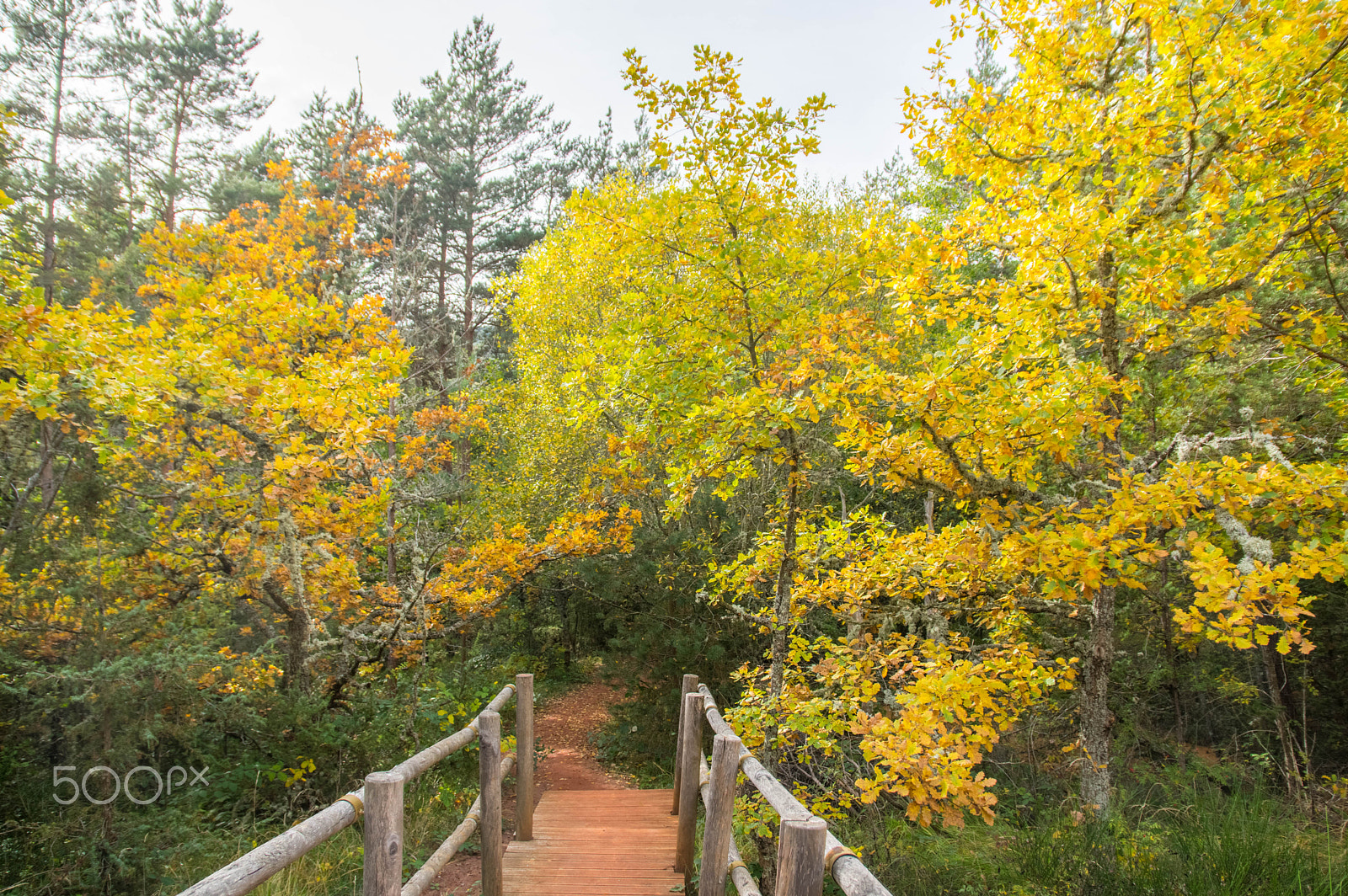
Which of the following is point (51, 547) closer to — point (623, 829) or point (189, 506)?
point (189, 506)

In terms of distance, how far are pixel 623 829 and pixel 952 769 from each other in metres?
2.90

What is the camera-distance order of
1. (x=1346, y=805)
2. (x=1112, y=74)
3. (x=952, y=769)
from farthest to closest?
1. (x=1346, y=805)
2. (x=1112, y=74)
3. (x=952, y=769)

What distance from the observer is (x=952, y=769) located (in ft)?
10.3

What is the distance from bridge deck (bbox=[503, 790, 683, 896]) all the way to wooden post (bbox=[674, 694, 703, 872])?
0.09 meters

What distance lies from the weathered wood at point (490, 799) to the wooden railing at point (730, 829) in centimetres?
123

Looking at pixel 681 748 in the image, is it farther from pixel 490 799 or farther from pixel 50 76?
pixel 50 76

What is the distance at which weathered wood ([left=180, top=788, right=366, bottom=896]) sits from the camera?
1.54 metres

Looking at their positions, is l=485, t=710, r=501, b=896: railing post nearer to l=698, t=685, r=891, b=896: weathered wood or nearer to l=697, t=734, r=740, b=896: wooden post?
l=697, t=734, r=740, b=896: wooden post

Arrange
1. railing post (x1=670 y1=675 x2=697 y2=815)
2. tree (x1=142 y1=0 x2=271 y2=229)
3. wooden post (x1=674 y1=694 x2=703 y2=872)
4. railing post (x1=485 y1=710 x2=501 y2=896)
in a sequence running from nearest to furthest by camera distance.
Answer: railing post (x1=485 y1=710 x2=501 y2=896) < wooden post (x1=674 y1=694 x2=703 y2=872) < railing post (x1=670 y1=675 x2=697 y2=815) < tree (x1=142 y1=0 x2=271 y2=229)

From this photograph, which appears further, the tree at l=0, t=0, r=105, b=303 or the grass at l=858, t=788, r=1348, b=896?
the tree at l=0, t=0, r=105, b=303

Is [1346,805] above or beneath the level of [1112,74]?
beneath

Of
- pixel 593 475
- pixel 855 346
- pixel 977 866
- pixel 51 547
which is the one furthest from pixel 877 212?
pixel 51 547

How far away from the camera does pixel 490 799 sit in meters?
3.77

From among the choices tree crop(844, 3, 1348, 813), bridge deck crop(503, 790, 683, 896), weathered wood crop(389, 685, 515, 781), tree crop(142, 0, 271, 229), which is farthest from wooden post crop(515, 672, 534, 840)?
tree crop(142, 0, 271, 229)
